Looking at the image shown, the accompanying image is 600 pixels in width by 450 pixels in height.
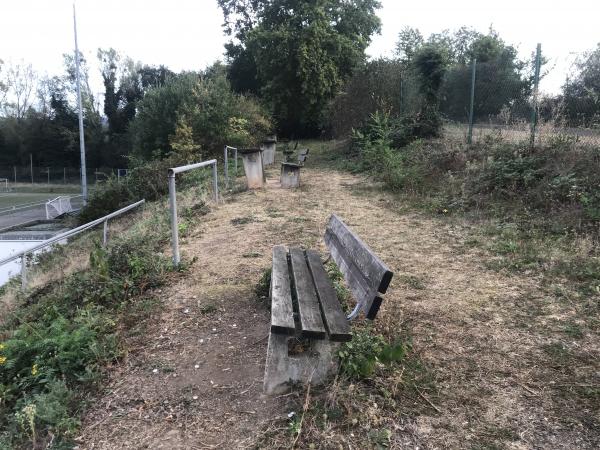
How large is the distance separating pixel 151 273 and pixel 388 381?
2.69m

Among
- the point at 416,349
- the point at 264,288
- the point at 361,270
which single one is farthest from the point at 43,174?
the point at 416,349

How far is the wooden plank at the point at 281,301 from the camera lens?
2457 mm

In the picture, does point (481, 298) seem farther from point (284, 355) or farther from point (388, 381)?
point (284, 355)

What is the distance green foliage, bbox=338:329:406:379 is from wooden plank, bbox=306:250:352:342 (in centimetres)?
22

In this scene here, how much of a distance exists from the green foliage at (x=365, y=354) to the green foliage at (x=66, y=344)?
1554 millimetres

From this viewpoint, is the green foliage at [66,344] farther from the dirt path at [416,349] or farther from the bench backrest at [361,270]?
the bench backrest at [361,270]

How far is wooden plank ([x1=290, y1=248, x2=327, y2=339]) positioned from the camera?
8.08 feet

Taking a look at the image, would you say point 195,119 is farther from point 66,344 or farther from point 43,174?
point 43,174

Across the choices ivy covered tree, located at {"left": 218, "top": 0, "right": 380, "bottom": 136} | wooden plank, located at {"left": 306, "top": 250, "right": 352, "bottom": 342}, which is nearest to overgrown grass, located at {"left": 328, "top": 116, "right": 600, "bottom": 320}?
wooden plank, located at {"left": 306, "top": 250, "right": 352, "bottom": 342}

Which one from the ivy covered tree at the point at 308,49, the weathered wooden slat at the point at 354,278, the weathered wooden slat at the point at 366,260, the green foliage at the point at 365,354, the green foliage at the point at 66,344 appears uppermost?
the ivy covered tree at the point at 308,49

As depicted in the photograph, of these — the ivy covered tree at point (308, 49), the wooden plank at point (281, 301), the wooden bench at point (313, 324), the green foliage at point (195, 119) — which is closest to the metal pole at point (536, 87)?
the wooden plank at point (281, 301)

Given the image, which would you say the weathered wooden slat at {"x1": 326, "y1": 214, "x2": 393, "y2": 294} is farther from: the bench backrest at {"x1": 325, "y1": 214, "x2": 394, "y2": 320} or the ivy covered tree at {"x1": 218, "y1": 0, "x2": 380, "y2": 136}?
the ivy covered tree at {"x1": 218, "y1": 0, "x2": 380, "y2": 136}

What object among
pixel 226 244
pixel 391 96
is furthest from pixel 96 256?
pixel 391 96

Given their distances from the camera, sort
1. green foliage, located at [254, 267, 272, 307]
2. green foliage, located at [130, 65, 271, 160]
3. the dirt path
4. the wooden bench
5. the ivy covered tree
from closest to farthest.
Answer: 1. the dirt path
2. the wooden bench
3. green foliage, located at [254, 267, 272, 307]
4. green foliage, located at [130, 65, 271, 160]
5. the ivy covered tree
